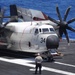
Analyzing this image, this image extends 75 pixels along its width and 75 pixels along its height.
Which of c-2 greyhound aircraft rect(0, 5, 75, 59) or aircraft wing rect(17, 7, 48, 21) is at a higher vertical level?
aircraft wing rect(17, 7, 48, 21)

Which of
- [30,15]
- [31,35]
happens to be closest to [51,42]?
[31,35]

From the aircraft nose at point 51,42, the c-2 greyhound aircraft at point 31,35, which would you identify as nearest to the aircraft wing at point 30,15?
the c-2 greyhound aircraft at point 31,35

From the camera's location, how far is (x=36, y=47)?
35375 mm

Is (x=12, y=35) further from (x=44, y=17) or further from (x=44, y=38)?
(x=44, y=17)

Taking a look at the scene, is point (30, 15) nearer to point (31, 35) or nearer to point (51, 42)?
point (31, 35)

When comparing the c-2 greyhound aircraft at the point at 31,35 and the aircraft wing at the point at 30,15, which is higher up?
the aircraft wing at the point at 30,15

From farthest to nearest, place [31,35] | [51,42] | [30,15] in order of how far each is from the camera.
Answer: [30,15], [31,35], [51,42]

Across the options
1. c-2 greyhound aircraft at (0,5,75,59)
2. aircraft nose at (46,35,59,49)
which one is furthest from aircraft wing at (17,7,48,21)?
aircraft nose at (46,35,59,49)

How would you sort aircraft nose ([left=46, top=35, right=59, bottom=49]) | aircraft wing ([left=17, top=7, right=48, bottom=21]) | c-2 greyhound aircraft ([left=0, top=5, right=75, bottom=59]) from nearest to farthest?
aircraft nose ([left=46, top=35, right=59, bottom=49])
c-2 greyhound aircraft ([left=0, top=5, right=75, bottom=59])
aircraft wing ([left=17, top=7, right=48, bottom=21])

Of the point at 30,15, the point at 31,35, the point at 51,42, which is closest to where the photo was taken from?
the point at 51,42

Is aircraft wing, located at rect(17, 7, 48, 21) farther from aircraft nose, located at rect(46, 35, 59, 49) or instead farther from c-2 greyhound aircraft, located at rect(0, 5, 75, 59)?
aircraft nose, located at rect(46, 35, 59, 49)

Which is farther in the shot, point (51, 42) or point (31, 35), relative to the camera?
point (31, 35)

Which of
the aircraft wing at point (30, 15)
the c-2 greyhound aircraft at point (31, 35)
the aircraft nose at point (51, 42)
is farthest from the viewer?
the aircraft wing at point (30, 15)

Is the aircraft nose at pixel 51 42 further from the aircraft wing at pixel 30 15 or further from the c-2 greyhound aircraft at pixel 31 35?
the aircraft wing at pixel 30 15
